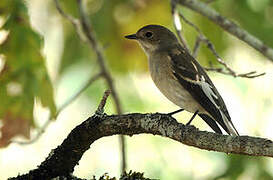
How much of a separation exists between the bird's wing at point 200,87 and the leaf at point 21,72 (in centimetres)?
136

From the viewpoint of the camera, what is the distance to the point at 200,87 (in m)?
5.26

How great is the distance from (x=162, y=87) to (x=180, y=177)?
6.39 ft

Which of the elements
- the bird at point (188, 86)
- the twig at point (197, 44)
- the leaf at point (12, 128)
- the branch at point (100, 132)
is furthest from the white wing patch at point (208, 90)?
the leaf at point (12, 128)

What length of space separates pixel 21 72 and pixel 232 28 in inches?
81.8

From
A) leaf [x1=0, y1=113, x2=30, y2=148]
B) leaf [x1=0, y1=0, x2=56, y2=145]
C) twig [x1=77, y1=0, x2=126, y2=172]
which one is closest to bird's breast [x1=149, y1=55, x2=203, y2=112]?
twig [x1=77, y1=0, x2=126, y2=172]

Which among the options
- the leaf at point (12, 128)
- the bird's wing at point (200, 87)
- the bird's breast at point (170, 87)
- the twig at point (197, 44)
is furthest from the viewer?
the twig at point (197, 44)

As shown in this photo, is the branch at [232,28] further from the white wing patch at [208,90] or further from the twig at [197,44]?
the white wing patch at [208,90]

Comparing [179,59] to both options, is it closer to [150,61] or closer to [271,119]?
[150,61]

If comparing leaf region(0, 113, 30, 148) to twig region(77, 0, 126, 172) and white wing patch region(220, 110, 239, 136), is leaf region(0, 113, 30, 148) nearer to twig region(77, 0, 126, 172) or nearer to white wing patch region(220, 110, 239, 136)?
twig region(77, 0, 126, 172)

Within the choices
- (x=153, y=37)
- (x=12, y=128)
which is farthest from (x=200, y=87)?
(x=12, y=128)

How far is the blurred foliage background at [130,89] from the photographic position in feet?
16.3

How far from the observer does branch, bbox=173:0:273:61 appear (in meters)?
5.05

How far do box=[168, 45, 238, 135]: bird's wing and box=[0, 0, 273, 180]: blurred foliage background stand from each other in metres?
0.37

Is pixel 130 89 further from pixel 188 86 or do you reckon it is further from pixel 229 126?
pixel 229 126
